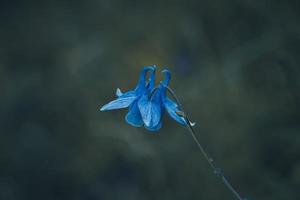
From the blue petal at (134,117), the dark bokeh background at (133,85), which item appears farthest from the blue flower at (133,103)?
the dark bokeh background at (133,85)

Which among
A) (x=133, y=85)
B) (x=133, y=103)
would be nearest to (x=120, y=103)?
(x=133, y=103)

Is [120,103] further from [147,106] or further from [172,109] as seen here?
[172,109]

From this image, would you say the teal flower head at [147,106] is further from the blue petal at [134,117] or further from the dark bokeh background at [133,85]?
the dark bokeh background at [133,85]

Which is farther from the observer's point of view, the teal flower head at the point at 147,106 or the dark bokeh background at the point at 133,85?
the dark bokeh background at the point at 133,85

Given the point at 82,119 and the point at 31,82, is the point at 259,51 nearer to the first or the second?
the point at 82,119

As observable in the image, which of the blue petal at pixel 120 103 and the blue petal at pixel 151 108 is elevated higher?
the blue petal at pixel 120 103

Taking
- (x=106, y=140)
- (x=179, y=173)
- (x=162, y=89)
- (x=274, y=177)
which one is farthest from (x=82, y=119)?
(x=162, y=89)
